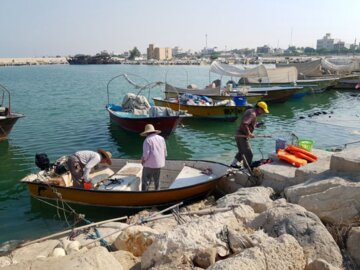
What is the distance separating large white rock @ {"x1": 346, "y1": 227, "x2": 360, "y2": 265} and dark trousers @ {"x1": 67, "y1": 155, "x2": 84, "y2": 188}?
6.44m

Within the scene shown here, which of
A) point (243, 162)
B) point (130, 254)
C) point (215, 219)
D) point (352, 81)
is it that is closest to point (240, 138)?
point (243, 162)

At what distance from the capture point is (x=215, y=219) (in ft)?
19.5

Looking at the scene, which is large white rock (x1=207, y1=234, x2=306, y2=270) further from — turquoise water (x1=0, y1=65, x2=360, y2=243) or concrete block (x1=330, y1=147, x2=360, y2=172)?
turquoise water (x1=0, y1=65, x2=360, y2=243)

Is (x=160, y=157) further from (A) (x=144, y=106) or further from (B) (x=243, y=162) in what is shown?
(A) (x=144, y=106)

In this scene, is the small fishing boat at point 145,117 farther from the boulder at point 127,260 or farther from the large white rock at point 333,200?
the boulder at point 127,260

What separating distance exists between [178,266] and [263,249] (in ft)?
3.67

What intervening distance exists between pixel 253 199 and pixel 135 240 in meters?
2.62

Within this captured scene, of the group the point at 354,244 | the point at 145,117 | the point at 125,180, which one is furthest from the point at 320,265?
the point at 145,117

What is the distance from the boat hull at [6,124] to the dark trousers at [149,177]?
33.6 ft

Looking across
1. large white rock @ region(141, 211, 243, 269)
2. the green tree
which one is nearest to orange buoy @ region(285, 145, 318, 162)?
large white rock @ region(141, 211, 243, 269)

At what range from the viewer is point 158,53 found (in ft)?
579

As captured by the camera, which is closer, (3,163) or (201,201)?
(201,201)

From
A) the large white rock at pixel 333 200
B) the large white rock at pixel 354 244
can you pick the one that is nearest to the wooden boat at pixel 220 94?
A: the large white rock at pixel 333 200

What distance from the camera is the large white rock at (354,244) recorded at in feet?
17.1
